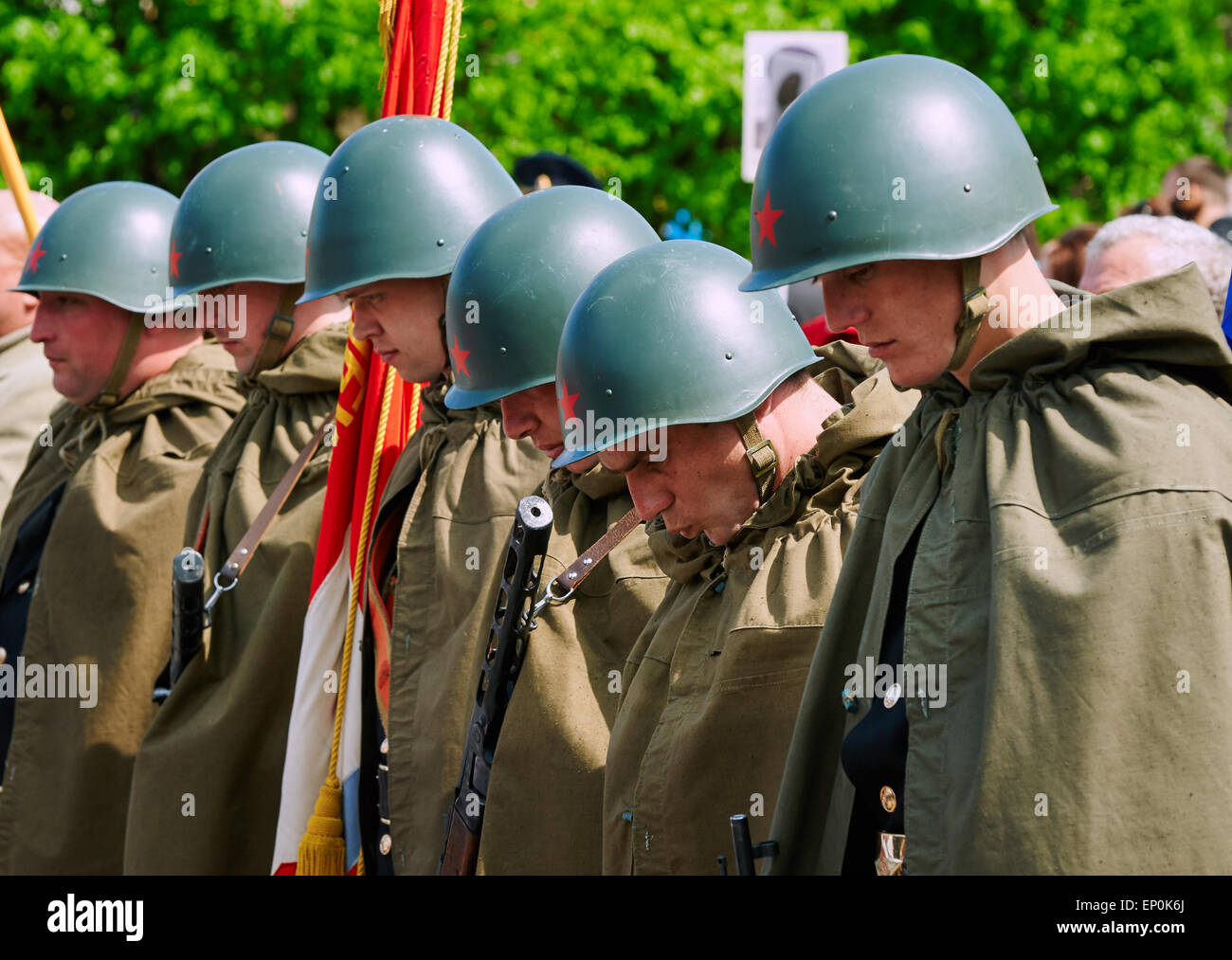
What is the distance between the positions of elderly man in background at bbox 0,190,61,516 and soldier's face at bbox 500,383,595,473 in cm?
320

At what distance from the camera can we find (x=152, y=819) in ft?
16.8

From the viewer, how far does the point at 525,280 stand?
13.0 feet

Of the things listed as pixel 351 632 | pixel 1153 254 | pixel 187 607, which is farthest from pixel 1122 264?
pixel 187 607

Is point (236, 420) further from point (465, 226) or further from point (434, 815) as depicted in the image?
point (434, 815)

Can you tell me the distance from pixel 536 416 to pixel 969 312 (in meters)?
1.45

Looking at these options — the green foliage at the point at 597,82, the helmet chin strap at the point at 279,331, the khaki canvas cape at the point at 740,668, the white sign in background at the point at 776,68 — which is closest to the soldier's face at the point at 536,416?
the khaki canvas cape at the point at 740,668

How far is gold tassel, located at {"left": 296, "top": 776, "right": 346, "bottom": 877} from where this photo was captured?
4434 mm

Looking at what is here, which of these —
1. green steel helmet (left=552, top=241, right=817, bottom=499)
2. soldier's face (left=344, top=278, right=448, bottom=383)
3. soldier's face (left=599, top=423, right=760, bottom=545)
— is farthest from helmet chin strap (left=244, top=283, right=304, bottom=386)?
soldier's face (left=599, top=423, right=760, bottom=545)

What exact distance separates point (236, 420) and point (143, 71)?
800 cm

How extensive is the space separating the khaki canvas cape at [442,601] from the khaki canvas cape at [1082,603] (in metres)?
1.51

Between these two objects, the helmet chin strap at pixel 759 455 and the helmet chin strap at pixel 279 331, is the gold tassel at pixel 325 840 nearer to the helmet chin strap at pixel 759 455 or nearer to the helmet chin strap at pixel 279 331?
the helmet chin strap at pixel 279 331

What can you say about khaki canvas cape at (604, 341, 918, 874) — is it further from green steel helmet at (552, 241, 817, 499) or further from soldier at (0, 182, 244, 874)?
soldier at (0, 182, 244, 874)

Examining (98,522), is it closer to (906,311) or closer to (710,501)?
(710,501)
